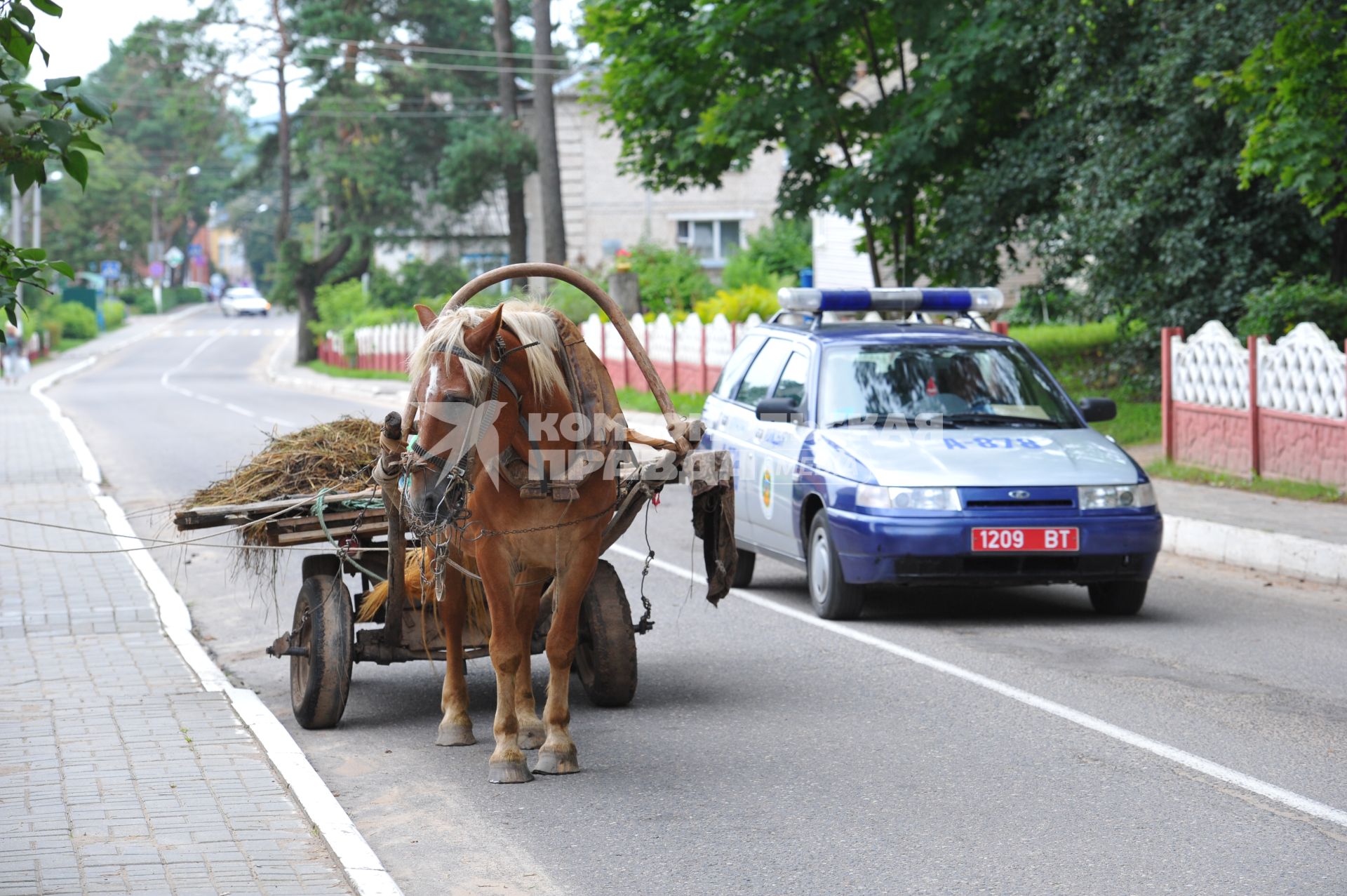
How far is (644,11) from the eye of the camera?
2470 cm

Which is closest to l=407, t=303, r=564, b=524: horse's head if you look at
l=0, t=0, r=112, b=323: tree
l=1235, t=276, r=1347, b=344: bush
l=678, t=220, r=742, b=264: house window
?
l=0, t=0, r=112, b=323: tree

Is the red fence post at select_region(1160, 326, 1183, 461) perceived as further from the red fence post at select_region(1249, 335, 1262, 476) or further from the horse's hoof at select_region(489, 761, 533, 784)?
the horse's hoof at select_region(489, 761, 533, 784)

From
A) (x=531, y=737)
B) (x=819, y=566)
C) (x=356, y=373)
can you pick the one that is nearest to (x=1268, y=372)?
(x=819, y=566)

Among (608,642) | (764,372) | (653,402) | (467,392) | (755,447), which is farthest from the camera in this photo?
(653,402)

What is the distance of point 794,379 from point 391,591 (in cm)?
444

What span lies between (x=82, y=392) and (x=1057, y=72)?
2937cm

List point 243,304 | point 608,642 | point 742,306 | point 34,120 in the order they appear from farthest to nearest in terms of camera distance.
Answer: point 243,304 < point 742,306 < point 608,642 < point 34,120

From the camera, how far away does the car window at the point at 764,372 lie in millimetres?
11688

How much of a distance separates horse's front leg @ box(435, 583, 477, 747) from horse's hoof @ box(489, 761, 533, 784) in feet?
2.32

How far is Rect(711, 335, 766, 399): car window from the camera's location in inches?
484

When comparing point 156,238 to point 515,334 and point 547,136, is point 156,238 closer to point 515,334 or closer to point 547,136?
point 547,136

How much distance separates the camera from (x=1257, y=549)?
41.8 feet

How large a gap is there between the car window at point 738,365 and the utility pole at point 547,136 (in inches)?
964

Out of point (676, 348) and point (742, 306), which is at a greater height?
point (742, 306)
